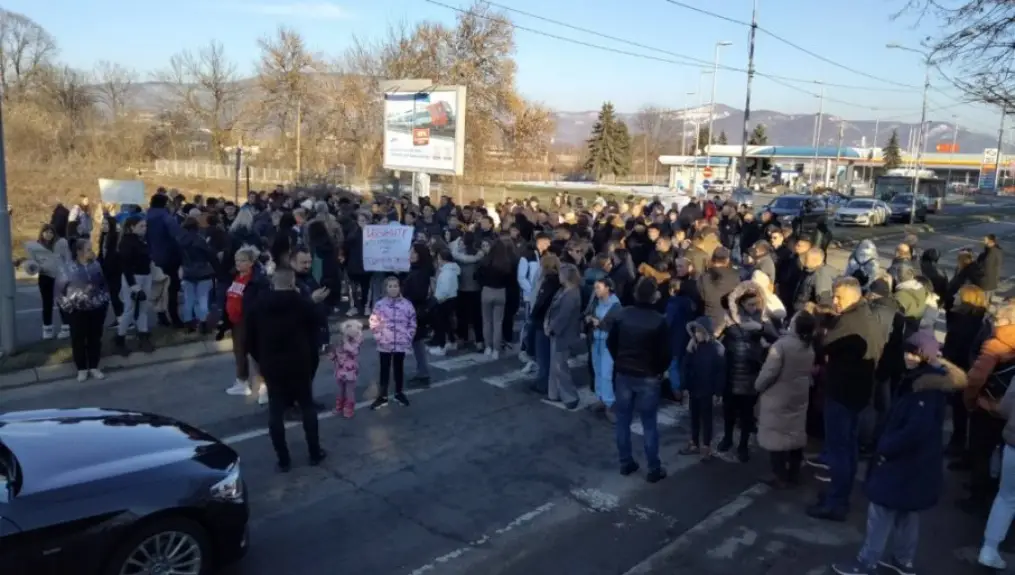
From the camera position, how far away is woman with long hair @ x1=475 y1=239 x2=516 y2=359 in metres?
10.3

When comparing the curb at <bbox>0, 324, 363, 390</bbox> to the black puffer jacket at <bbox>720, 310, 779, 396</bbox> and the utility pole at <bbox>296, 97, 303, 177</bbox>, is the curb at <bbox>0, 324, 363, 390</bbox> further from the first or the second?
the utility pole at <bbox>296, 97, 303, 177</bbox>

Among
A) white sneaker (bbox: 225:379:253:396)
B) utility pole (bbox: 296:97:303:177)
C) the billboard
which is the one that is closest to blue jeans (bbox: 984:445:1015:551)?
white sneaker (bbox: 225:379:253:396)

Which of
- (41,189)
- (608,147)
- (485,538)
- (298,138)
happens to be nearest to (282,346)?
(485,538)

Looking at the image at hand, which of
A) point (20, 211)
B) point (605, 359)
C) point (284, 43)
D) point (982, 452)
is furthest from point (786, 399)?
point (284, 43)

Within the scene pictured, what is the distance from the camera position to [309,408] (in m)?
6.66

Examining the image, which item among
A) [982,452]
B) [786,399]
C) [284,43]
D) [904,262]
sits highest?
[284,43]

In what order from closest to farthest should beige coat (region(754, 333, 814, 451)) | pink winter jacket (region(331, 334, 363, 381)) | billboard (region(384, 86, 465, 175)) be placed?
beige coat (region(754, 333, 814, 451))
pink winter jacket (region(331, 334, 363, 381))
billboard (region(384, 86, 465, 175))

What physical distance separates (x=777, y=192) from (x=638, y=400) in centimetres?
6857

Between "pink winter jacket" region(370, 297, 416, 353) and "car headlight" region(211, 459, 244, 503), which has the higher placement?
"pink winter jacket" region(370, 297, 416, 353)

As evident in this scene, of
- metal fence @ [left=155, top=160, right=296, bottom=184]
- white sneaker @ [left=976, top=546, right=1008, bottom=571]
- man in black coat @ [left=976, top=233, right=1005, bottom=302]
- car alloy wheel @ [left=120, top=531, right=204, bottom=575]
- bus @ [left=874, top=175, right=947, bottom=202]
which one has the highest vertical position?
bus @ [left=874, top=175, right=947, bottom=202]

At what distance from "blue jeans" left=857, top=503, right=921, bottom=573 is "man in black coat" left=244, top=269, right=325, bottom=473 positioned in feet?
14.9

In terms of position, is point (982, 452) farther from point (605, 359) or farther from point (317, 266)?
point (317, 266)

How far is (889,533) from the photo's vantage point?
5070mm

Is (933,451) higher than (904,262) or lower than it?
lower
